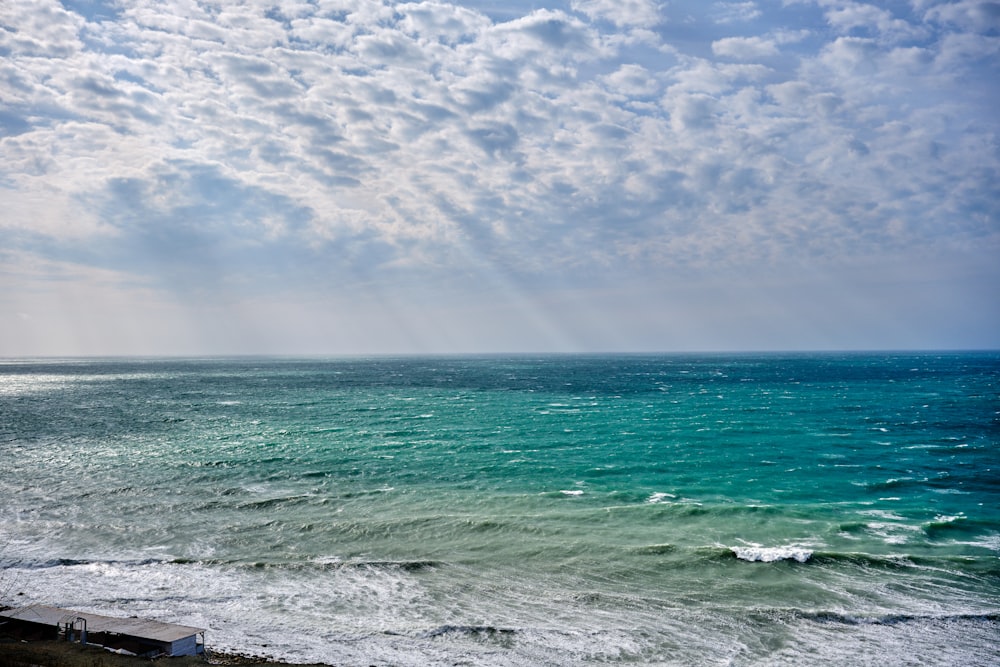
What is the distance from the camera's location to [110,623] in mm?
19281

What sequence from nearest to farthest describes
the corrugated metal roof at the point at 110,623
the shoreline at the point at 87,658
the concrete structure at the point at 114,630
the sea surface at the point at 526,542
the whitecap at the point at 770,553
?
the shoreline at the point at 87,658
the concrete structure at the point at 114,630
the corrugated metal roof at the point at 110,623
the sea surface at the point at 526,542
the whitecap at the point at 770,553

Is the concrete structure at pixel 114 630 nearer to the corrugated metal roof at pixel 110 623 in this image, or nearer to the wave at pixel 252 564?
the corrugated metal roof at pixel 110 623

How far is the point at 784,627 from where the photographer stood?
67.1 ft

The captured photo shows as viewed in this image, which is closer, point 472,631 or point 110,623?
point 110,623

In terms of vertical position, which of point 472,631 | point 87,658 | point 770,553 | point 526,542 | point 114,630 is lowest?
point 472,631

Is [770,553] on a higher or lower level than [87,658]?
lower

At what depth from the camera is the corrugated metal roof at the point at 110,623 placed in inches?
717

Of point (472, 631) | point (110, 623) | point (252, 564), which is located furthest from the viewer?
point (252, 564)

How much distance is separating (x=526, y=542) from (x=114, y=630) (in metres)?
16.3

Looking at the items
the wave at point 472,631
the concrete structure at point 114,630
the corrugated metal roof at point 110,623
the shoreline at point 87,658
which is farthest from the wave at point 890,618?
the corrugated metal roof at point 110,623

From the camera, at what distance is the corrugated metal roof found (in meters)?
18.2

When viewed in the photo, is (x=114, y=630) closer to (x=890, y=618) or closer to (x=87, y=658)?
(x=87, y=658)

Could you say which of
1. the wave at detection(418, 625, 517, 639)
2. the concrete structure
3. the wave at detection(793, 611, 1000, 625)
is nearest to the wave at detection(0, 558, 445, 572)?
the wave at detection(418, 625, 517, 639)

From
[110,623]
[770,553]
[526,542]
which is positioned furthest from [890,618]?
[110,623]
